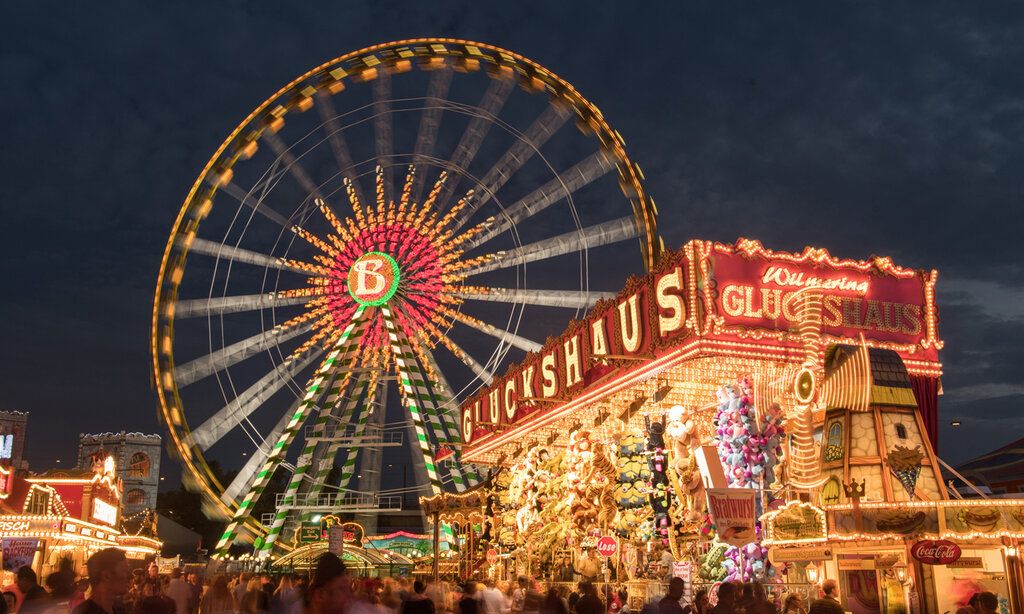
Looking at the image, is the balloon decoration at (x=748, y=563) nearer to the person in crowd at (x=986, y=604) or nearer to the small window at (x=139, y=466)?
the person in crowd at (x=986, y=604)

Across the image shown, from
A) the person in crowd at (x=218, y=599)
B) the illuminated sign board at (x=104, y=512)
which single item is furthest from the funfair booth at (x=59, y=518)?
the person in crowd at (x=218, y=599)

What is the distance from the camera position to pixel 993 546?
1295 centimetres

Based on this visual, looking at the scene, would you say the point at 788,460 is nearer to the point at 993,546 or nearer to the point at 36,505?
the point at 993,546

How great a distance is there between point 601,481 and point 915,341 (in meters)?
6.35

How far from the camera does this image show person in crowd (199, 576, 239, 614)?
27.9 ft

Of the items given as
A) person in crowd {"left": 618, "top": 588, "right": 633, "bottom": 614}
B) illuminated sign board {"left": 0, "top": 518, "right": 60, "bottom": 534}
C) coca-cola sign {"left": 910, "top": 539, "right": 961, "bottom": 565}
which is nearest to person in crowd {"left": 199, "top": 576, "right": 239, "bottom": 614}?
person in crowd {"left": 618, "top": 588, "right": 633, "bottom": 614}

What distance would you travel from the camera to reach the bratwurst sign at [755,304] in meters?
14.3

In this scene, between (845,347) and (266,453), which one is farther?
(266,453)

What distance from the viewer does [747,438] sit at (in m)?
14.5

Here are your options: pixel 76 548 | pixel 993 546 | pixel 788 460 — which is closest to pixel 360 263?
pixel 76 548

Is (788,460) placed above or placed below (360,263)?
below

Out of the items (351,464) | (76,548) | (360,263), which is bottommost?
(76,548)

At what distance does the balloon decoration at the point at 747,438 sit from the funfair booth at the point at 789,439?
0.03 meters

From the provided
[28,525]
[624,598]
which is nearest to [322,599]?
[624,598]
